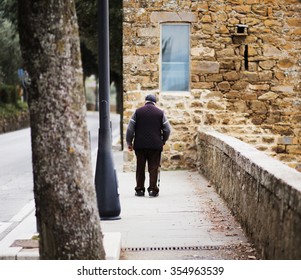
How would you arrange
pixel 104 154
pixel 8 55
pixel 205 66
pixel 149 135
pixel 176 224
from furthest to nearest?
pixel 8 55, pixel 205 66, pixel 149 135, pixel 104 154, pixel 176 224

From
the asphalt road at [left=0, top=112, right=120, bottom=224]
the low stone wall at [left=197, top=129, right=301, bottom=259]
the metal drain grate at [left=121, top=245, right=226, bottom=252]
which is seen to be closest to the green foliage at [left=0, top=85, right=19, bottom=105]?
the asphalt road at [left=0, top=112, right=120, bottom=224]

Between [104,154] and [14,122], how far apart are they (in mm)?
30549

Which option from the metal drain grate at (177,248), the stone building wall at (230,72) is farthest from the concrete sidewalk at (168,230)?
the stone building wall at (230,72)

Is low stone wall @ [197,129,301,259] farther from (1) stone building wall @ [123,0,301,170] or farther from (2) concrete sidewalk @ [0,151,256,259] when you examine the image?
(1) stone building wall @ [123,0,301,170]

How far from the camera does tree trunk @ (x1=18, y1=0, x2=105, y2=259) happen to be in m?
5.04

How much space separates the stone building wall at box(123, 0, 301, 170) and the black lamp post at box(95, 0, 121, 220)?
567cm

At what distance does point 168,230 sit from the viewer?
8266 millimetres

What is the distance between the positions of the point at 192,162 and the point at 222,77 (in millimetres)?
2053

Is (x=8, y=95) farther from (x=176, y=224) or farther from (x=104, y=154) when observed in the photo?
(x=176, y=224)

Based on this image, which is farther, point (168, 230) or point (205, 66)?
point (205, 66)

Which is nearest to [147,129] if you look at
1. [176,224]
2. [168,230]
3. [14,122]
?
[176,224]

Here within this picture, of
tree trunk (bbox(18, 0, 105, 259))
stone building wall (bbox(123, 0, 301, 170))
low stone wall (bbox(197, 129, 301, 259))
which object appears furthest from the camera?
stone building wall (bbox(123, 0, 301, 170))

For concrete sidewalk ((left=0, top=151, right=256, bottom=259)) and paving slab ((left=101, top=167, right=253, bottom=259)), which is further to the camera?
paving slab ((left=101, top=167, right=253, bottom=259))

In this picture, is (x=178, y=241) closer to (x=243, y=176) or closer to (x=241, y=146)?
(x=243, y=176)
